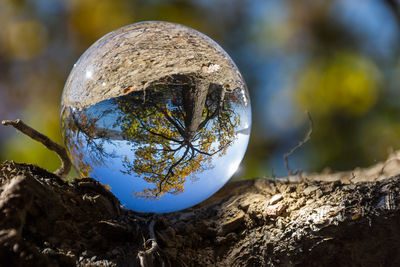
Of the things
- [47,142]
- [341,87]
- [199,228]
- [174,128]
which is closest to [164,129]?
[174,128]

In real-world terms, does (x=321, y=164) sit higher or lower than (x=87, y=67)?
higher

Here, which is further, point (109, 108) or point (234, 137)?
point (234, 137)

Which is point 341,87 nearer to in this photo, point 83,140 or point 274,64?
point 274,64

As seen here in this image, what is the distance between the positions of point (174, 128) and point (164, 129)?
32 millimetres

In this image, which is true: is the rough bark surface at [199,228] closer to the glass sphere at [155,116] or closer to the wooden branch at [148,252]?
the wooden branch at [148,252]

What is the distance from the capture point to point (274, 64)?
3695 millimetres

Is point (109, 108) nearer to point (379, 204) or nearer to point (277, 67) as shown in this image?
point (379, 204)

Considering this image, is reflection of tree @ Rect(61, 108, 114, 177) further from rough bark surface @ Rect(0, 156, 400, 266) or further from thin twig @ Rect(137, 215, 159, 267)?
thin twig @ Rect(137, 215, 159, 267)

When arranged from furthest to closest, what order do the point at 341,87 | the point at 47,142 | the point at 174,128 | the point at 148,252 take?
the point at 341,87, the point at 47,142, the point at 174,128, the point at 148,252

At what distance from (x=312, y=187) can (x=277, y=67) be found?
2.44 m

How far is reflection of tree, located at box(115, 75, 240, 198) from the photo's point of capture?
119 centimetres

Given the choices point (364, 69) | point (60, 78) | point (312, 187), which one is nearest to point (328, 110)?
point (364, 69)

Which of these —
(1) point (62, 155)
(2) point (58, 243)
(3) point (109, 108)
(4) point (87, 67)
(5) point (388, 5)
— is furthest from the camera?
(5) point (388, 5)

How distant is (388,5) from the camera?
3.50m
